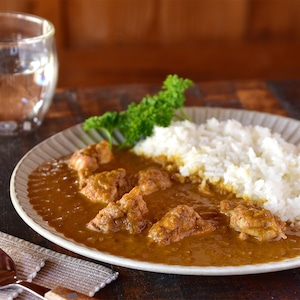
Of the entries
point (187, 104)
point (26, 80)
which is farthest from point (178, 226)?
point (187, 104)

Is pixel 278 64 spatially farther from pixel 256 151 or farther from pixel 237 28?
pixel 256 151

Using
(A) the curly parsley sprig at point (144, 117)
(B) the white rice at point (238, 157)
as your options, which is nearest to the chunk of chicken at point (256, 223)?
(B) the white rice at point (238, 157)

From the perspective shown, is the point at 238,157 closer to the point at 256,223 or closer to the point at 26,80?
the point at 256,223

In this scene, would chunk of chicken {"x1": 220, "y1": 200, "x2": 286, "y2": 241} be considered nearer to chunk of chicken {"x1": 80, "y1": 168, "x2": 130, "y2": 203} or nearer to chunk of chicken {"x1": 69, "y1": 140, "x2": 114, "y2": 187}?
chunk of chicken {"x1": 80, "y1": 168, "x2": 130, "y2": 203}

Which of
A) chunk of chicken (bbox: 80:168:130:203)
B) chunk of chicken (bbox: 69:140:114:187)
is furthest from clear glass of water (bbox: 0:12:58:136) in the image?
chunk of chicken (bbox: 80:168:130:203)

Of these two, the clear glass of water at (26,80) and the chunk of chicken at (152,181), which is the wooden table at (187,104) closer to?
the clear glass of water at (26,80)

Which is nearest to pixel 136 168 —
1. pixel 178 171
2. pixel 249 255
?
pixel 178 171
